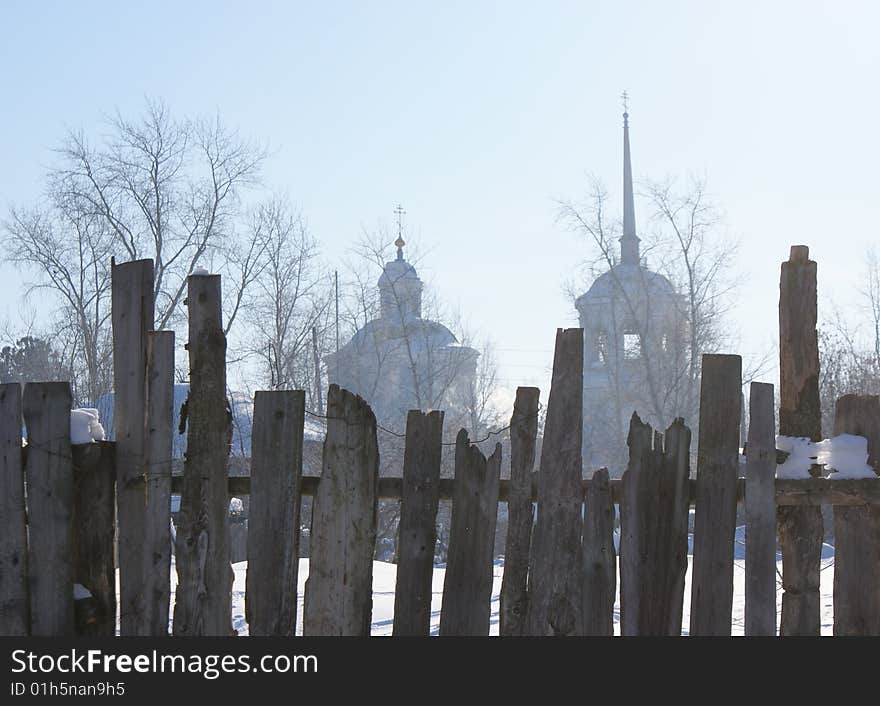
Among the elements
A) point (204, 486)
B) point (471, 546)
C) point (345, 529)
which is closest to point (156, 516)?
point (204, 486)

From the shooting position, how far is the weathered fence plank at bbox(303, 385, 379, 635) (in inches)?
145

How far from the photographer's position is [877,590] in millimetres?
3957

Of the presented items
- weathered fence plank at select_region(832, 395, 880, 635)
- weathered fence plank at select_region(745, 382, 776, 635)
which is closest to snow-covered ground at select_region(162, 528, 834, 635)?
weathered fence plank at select_region(832, 395, 880, 635)

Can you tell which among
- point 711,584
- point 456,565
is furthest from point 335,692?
point 711,584

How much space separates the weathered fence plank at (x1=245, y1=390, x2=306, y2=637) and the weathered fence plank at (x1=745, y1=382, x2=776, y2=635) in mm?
1622

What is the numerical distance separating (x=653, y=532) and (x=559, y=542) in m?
0.36

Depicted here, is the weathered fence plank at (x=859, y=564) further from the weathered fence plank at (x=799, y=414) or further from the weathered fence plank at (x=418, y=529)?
the weathered fence plank at (x=418, y=529)

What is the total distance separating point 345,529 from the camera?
3.70m

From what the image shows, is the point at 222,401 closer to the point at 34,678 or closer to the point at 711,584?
the point at 34,678

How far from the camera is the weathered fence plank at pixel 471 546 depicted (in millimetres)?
3695

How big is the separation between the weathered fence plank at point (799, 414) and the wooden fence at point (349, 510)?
0.47 ft

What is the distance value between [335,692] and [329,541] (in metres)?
0.51

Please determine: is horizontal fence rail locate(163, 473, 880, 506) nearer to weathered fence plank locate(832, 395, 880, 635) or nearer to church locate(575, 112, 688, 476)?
weathered fence plank locate(832, 395, 880, 635)

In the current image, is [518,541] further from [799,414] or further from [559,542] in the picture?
[799,414]
